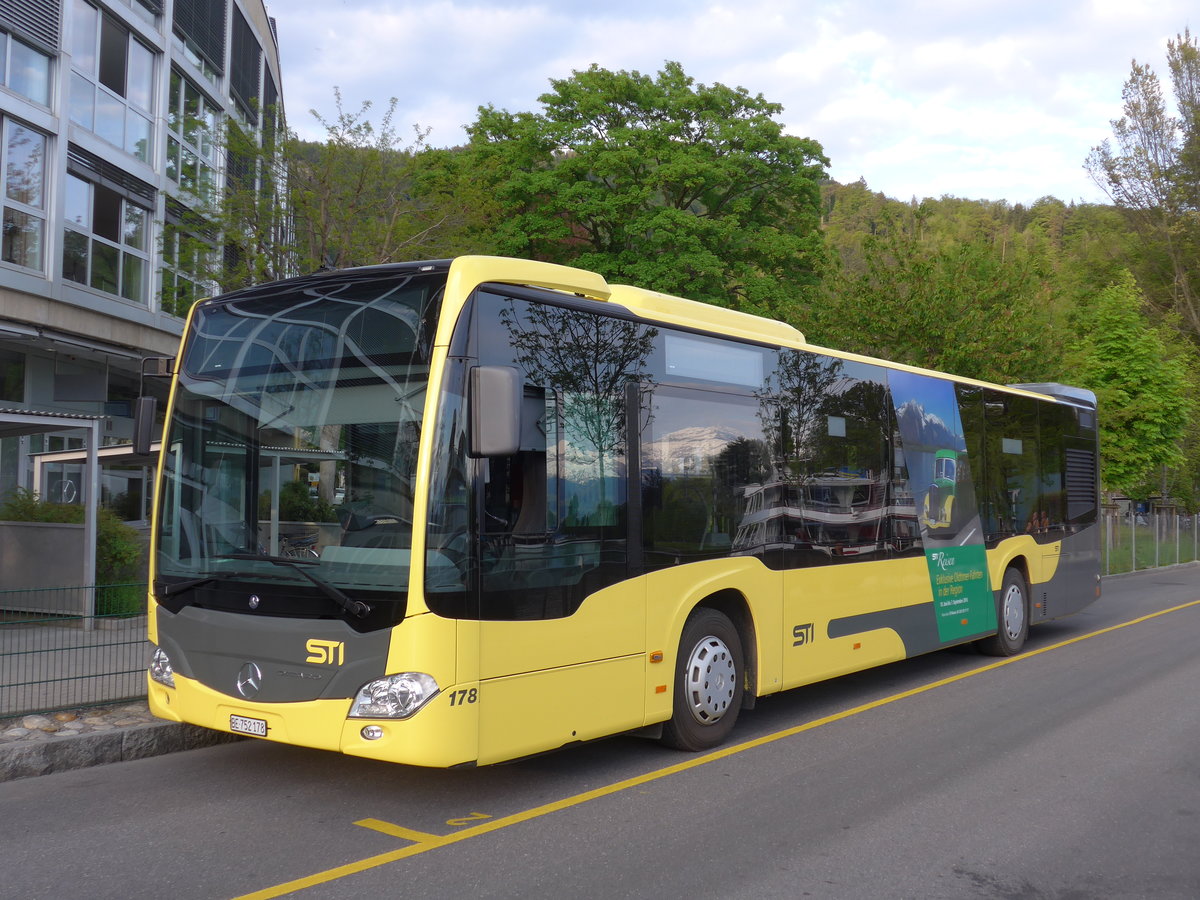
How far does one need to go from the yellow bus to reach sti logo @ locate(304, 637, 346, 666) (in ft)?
0.04

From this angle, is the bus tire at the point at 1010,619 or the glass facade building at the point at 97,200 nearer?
the bus tire at the point at 1010,619

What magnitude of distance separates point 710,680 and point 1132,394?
2861cm

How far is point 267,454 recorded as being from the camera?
6105 millimetres

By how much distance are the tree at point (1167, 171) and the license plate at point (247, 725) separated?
5214 centimetres

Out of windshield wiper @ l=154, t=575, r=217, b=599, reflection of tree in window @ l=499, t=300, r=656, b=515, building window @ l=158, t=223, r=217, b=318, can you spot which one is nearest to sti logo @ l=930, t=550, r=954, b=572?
reflection of tree in window @ l=499, t=300, r=656, b=515

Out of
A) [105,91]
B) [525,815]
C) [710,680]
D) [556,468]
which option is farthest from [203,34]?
[525,815]

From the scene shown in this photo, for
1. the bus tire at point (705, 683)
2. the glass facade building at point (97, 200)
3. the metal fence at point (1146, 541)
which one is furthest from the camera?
the metal fence at point (1146, 541)

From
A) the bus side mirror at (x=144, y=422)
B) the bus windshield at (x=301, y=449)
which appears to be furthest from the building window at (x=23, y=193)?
the bus windshield at (x=301, y=449)

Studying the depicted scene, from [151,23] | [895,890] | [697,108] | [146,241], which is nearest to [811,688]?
[895,890]

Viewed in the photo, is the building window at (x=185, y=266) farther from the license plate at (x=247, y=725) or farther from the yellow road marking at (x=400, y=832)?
the yellow road marking at (x=400, y=832)

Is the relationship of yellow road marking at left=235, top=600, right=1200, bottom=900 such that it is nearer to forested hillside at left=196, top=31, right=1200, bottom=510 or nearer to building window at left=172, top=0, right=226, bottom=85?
forested hillside at left=196, top=31, right=1200, bottom=510

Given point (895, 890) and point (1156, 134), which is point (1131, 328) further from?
point (895, 890)

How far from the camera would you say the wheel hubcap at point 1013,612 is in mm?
12070

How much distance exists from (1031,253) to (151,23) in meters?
19.1
